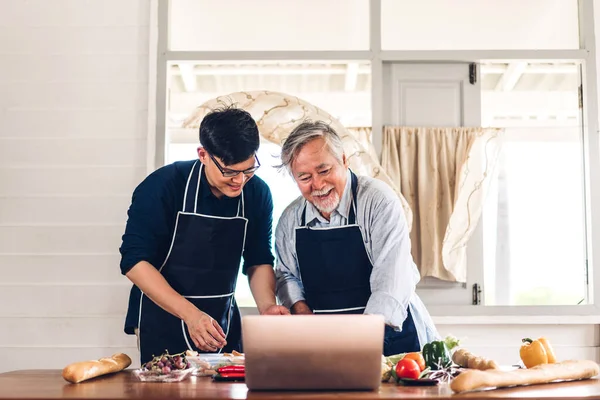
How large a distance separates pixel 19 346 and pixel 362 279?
2472mm

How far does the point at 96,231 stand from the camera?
4.49 metres

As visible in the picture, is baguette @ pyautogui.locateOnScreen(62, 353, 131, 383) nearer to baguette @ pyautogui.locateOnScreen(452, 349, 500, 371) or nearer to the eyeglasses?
the eyeglasses

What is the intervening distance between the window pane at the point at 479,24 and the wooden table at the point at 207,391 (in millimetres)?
3089

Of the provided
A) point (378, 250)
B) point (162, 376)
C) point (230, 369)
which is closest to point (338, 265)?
point (378, 250)

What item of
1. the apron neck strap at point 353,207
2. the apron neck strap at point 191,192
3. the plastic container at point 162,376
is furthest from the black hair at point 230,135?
the plastic container at point 162,376

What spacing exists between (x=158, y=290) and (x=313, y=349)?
1.26m

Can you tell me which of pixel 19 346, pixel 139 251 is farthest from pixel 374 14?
pixel 19 346

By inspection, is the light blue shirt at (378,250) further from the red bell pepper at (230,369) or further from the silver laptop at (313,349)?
the silver laptop at (313,349)

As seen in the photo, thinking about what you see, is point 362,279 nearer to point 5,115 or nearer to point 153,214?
point 153,214

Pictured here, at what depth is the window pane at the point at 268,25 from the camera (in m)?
4.77

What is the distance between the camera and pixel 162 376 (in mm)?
2068

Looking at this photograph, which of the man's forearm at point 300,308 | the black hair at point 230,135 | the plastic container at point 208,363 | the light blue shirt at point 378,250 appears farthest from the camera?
the man's forearm at point 300,308

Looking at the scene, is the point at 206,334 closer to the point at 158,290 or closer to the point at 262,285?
the point at 158,290

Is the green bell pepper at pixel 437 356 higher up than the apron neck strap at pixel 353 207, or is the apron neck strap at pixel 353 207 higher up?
the apron neck strap at pixel 353 207
